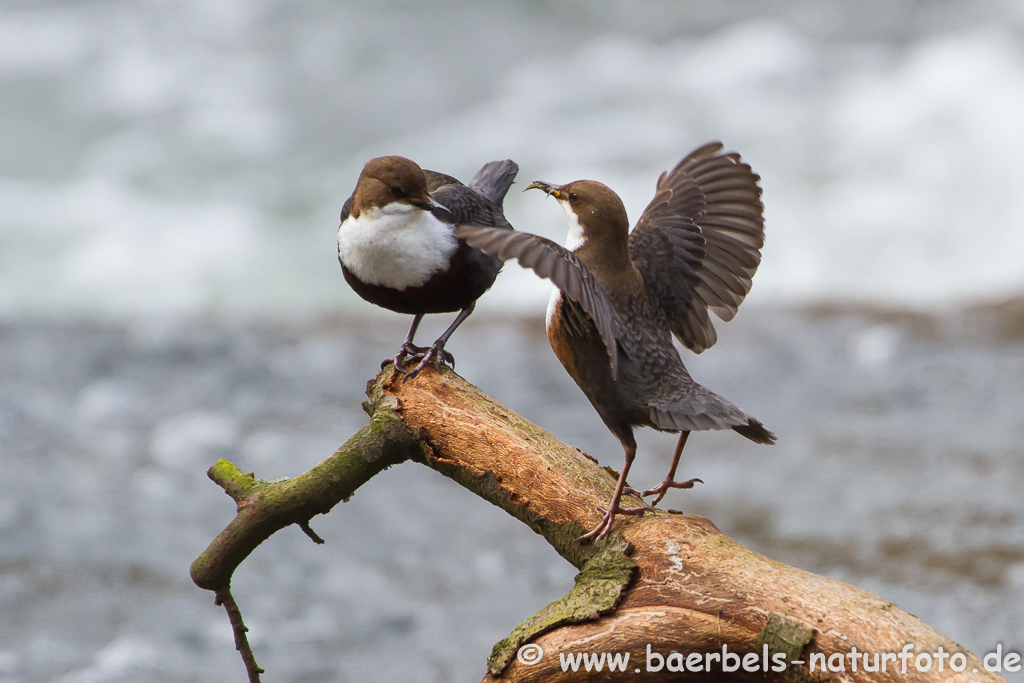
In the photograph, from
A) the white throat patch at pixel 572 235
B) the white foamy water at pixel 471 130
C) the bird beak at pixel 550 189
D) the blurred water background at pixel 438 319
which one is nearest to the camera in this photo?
the white throat patch at pixel 572 235

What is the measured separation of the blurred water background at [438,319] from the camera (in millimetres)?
5340

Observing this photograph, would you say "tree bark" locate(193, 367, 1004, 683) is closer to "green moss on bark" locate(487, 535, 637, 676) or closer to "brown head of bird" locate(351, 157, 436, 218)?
"green moss on bark" locate(487, 535, 637, 676)

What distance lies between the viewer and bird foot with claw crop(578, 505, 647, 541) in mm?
2664

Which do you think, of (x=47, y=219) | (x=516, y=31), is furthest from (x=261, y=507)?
(x=516, y=31)

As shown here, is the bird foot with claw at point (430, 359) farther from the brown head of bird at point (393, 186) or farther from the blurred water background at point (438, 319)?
the blurred water background at point (438, 319)

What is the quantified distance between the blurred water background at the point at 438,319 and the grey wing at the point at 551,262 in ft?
9.11

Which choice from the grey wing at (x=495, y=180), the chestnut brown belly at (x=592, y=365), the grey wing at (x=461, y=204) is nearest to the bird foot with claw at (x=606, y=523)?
the chestnut brown belly at (x=592, y=365)

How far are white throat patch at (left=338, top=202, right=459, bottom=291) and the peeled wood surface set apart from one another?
0.32 metres

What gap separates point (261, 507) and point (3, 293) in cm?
704

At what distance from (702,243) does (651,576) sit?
38.9 inches

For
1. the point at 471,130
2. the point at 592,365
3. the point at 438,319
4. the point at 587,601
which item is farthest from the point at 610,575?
the point at 471,130

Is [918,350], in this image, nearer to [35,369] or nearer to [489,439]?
[489,439]

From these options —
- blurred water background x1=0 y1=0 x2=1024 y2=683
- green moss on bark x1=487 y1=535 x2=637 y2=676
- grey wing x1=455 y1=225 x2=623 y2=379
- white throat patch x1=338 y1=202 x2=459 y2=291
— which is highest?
blurred water background x1=0 y1=0 x2=1024 y2=683

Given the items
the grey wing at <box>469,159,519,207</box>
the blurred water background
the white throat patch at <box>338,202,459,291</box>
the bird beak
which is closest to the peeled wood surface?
the white throat patch at <box>338,202,459,291</box>
